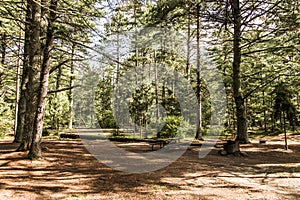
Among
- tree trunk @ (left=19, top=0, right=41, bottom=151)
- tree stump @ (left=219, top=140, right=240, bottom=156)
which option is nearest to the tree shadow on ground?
tree trunk @ (left=19, top=0, right=41, bottom=151)

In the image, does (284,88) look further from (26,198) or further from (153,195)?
(26,198)

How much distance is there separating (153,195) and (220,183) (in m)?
1.90

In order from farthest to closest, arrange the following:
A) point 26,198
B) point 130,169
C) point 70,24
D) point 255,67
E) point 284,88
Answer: point 255,67 → point 284,88 → point 70,24 → point 130,169 → point 26,198

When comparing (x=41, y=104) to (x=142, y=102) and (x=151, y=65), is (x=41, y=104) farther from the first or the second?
(x=151, y=65)

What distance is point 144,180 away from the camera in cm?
578

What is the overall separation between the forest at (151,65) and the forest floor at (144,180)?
0.14 m

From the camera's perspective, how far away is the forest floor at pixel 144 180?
475 centimetres

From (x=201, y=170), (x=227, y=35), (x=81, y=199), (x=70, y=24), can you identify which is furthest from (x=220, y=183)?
(x=227, y=35)

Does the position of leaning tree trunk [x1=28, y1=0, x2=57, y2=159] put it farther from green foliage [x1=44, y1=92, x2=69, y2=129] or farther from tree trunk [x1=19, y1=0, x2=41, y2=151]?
green foliage [x1=44, y1=92, x2=69, y2=129]

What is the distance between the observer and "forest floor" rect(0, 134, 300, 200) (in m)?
4.75

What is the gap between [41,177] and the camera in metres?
5.71

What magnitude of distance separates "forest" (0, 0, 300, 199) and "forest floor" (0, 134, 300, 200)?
5.6 inches

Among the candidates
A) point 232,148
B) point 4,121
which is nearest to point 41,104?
point 232,148

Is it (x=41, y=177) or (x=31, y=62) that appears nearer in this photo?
(x=41, y=177)
